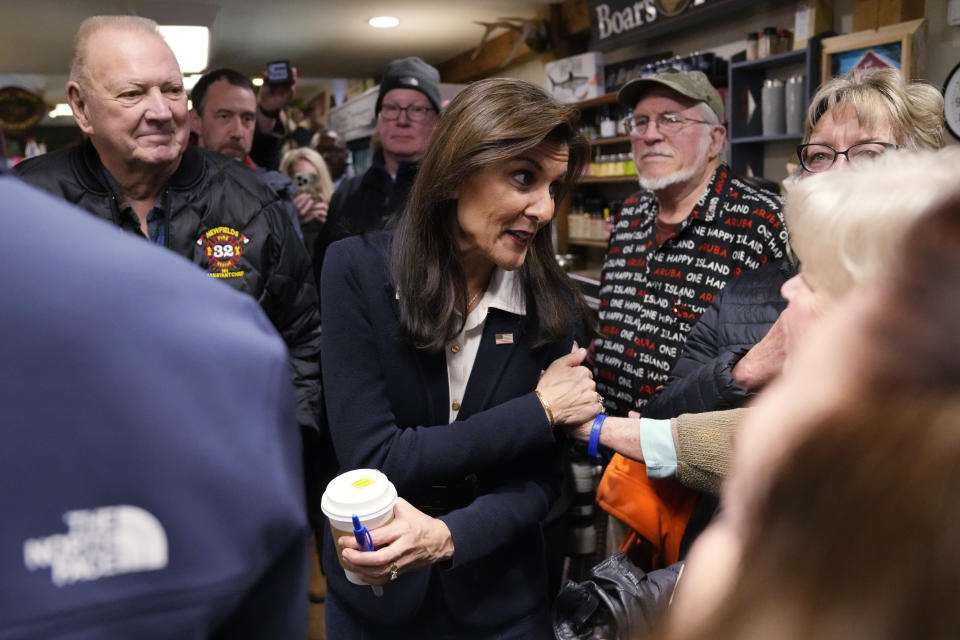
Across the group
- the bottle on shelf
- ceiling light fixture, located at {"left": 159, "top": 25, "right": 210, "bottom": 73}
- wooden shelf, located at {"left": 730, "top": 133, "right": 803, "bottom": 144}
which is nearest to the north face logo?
wooden shelf, located at {"left": 730, "top": 133, "right": 803, "bottom": 144}

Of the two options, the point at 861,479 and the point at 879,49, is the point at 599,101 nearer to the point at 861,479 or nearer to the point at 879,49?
the point at 879,49

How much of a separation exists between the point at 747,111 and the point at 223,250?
3391 mm

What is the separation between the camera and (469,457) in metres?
1.27

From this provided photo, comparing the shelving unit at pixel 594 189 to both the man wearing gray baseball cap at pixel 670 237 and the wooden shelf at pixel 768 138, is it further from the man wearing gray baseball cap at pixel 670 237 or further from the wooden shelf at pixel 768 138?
the man wearing gray baseball cap at pixel 670 237

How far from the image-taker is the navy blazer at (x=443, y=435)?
1.27 m

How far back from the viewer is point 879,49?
3.22 metres

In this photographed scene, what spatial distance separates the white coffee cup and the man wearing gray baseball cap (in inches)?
46.1

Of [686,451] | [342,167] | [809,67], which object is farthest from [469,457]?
[342,167]

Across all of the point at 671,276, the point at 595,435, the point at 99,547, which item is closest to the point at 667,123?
the point at 671,276

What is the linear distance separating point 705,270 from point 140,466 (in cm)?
191

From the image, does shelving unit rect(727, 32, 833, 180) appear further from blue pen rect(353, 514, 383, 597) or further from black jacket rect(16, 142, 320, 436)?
blue pen rect(353, 514, 383, 597)

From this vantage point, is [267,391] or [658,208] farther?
[658,208]

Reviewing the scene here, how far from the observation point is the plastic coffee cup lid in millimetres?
1062

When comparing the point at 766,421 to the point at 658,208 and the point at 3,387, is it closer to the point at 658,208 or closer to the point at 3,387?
the point at 3,387
